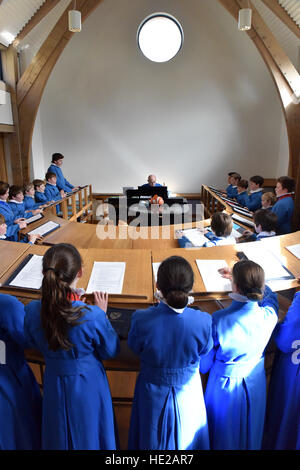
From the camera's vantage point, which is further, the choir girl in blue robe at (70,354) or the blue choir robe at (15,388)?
the blue choir robe at (15,388)

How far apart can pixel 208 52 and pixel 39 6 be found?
13.9 ft

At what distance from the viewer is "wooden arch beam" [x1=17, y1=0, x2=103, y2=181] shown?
686 centimetres

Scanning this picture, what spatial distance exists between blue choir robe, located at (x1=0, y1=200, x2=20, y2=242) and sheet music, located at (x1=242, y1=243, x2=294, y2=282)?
2.55m

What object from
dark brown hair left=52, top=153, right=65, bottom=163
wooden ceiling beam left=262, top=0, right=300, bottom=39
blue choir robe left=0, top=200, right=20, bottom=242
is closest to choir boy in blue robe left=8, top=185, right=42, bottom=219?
blue choir robe left=0, top=200, right=20, bottom=242

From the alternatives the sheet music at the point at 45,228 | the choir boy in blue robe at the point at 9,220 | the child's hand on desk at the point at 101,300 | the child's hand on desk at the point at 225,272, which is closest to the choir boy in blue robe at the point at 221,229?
the child's hand on desk at the point at 225,272

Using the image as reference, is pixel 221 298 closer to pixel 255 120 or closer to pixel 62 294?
pixel 62 294

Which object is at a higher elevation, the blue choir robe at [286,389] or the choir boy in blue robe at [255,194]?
the choir boy in blue robe at [255,194]

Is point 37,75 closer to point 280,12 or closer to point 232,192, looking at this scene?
point 232,192

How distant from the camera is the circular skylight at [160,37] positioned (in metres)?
8.52

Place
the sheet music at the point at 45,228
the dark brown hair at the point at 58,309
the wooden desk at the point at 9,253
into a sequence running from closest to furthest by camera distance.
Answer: the dark brown hair at the point at 58,309, the wooden desk at the point at 9,253, the sheet music at the point at 45,228

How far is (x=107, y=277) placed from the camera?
2.36 m

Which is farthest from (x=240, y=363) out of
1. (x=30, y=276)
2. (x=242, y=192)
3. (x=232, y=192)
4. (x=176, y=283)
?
(x=232, y=192)

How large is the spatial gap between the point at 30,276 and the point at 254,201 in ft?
13.3

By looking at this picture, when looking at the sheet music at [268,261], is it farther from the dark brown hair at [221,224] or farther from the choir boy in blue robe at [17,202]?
the choir boy in blue robe at [17,202]
